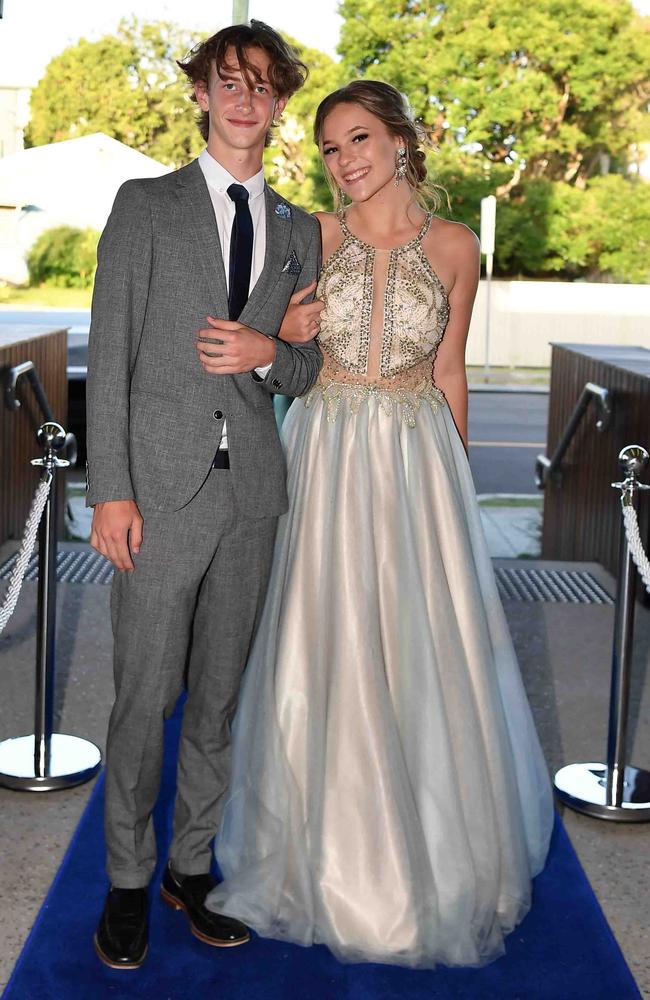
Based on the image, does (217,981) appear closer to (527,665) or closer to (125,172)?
(527,665)

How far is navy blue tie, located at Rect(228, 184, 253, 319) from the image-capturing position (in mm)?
2199

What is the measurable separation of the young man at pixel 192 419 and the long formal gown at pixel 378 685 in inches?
6.6

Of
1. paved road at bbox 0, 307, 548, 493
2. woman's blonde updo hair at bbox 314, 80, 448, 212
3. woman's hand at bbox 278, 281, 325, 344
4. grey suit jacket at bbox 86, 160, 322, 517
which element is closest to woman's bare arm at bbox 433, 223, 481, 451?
woman's blonde updo hair at bbox 314, 80, 448, 212

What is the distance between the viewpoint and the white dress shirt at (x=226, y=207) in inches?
86.7

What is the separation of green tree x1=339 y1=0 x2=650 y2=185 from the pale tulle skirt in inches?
496

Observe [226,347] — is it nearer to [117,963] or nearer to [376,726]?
[376,726]

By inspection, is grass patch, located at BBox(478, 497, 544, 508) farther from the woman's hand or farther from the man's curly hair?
the man's curly hair

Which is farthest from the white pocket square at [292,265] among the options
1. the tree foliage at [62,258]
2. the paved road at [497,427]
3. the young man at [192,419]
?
the tree foliage at [62,258]

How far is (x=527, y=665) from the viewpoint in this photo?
432 centimetres

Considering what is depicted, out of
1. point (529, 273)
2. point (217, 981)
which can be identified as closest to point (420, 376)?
point (217, 981)

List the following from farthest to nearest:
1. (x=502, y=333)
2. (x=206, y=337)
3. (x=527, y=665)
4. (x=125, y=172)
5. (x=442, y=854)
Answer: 1. (x=502, y=333)
2. (x=125, y=172)
3. (x=527, y=665)
4. (x=442, y=854)
5. (x=206, y=337)

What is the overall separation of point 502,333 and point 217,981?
1218 cm

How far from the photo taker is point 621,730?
312cm

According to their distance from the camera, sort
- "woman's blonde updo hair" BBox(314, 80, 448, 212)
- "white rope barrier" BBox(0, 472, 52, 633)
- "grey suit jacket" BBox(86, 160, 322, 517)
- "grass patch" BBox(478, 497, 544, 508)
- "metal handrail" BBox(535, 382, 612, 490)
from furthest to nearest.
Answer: "grass patch" BBox(478, 497, 544, 508)
"metal handrail" BBox(535, 382, 612, 490)
"white rope barrier" BBox(0, 472, 52, 633)
"woman's blonde updo hair" BBox(314, 80, 448, 212)
"grey suit jacket" BBox(86, 160, 322, 517)
